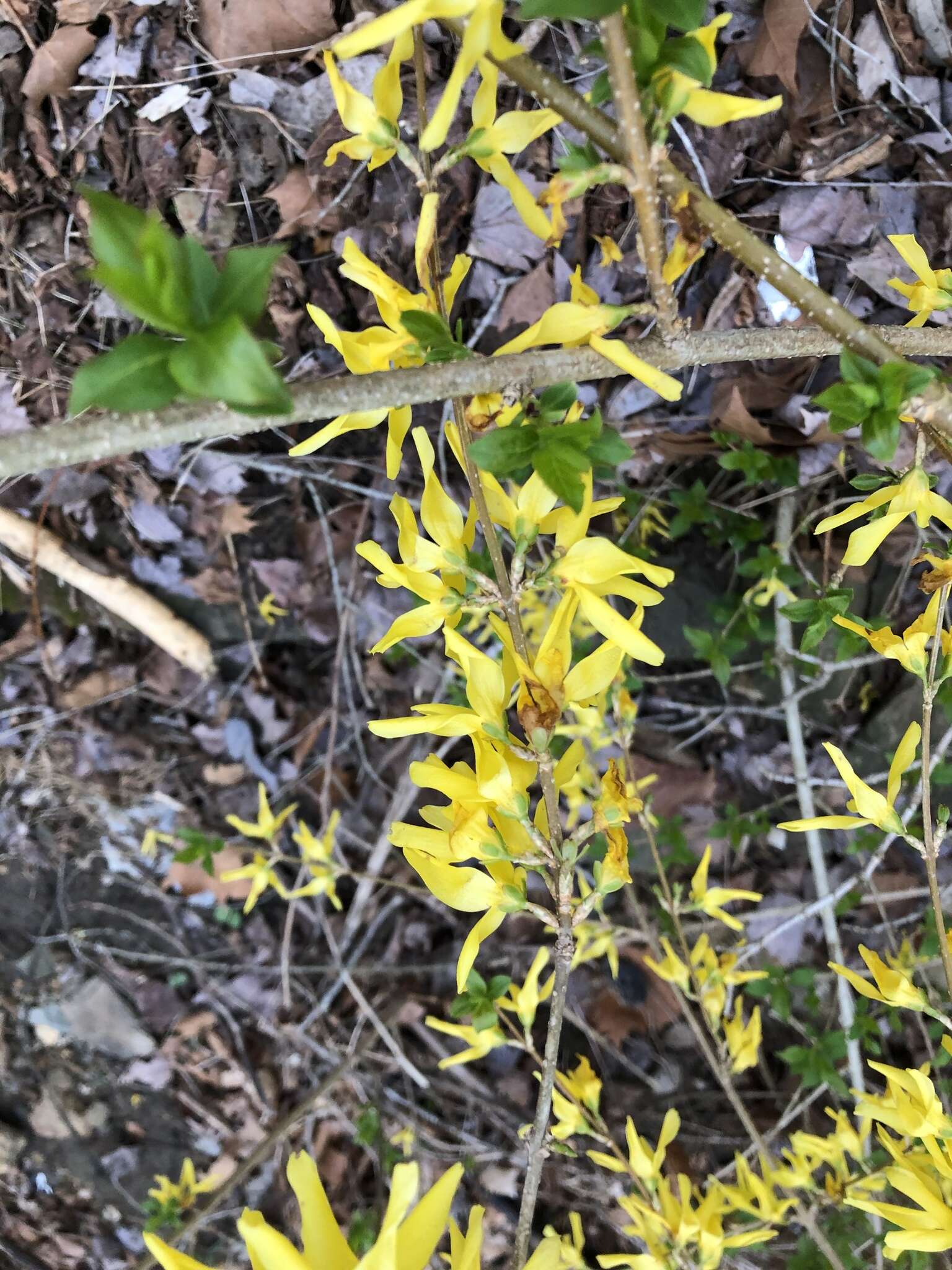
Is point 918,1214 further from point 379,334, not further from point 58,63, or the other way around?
point 58,63

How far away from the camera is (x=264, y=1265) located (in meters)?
0.90


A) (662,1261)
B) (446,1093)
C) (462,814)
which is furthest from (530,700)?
(446,1093)

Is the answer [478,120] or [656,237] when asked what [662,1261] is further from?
[478,120]

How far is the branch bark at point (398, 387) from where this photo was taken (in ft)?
2.57

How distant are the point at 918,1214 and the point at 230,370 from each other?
4.94 feet

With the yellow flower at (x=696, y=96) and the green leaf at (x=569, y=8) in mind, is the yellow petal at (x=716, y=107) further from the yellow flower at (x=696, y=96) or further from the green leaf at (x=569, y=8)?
the green leaf at (x=569, y=8)

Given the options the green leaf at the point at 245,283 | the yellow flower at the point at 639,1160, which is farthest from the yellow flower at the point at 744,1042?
the green leaf at the point at 245,283

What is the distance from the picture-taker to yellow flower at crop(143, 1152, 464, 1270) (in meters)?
0.88

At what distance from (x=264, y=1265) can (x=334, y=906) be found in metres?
2.48

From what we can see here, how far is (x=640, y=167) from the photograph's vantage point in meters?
0.86

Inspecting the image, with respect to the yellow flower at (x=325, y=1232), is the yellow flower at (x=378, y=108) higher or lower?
higher

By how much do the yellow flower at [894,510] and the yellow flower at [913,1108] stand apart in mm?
764

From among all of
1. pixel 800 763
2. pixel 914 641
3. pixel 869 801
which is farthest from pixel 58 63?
pixel 800 763

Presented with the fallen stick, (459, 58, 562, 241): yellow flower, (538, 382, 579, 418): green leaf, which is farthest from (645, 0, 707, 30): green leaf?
the fallen stick
